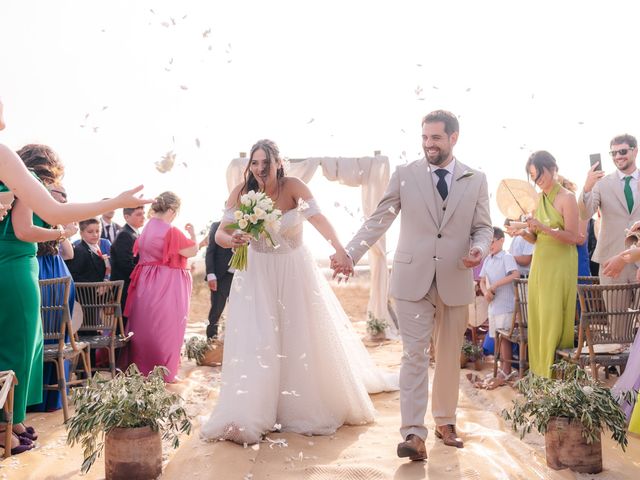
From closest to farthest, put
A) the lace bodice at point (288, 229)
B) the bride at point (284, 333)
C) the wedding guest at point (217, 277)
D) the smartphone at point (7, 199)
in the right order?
the smartphone at point (7, 199)
the bride at point (284, 333)
the lace bodice at point (288, 229)
the wedding guest at point (217, 277)

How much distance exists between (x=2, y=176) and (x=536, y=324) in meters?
4.90

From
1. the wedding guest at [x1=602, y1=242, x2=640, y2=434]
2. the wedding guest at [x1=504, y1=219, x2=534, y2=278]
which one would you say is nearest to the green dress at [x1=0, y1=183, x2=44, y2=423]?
the wedding guest at [x1=602, y1=242, x2=640, y2=434]

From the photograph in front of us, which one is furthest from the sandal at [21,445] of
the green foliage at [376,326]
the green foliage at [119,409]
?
the green foliage at [376,326]

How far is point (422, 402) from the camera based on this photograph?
4.60m

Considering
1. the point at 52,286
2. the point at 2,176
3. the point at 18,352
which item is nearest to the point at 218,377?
the point at 52,286

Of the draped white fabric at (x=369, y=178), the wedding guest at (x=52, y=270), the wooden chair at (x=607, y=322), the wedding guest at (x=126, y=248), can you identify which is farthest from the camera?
the draped white fabric at (x=369, y=178)

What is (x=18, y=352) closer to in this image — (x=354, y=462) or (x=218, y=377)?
(x=354, y=462)

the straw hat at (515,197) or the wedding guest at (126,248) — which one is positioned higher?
the straw hat at (515,197)

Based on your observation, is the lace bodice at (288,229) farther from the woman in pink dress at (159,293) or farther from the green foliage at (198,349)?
the green foliage at (198,349)

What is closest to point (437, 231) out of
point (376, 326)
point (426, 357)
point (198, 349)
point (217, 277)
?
point (426, 357)

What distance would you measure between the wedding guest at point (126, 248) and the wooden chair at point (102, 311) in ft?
3.33

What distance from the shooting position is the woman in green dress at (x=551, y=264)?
20.7 ft

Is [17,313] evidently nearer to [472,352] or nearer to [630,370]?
[630,370]

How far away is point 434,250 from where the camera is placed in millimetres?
4750
